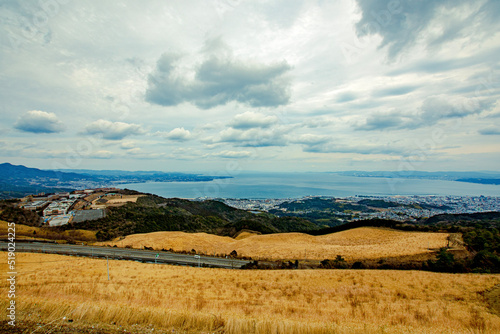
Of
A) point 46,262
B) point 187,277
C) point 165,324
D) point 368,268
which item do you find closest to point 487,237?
point 368,268

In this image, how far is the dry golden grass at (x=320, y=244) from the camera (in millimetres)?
26312

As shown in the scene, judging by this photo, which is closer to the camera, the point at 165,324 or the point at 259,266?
the point at 165,324

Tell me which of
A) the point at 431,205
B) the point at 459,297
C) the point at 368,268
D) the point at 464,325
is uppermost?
the point at 464,325

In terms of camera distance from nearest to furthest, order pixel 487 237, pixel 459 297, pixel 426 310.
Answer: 1. pixel 426 310
2. pixel 459 297
3. pixel 487 237

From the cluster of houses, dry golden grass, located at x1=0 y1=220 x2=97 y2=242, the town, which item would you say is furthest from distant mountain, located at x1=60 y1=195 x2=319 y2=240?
the cluster of houses

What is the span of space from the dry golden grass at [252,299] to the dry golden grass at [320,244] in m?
9.56

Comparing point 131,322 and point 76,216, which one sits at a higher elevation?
point 131,322

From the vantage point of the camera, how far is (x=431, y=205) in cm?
12862

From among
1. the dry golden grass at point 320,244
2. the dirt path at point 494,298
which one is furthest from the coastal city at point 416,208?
the dirt path at point 494,298

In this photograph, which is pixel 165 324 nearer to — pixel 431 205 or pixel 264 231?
pixel 264 231

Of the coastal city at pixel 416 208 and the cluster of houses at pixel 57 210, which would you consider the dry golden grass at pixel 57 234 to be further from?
the coastal city at pixel 416 208

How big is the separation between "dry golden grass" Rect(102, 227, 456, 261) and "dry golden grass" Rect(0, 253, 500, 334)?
9563 mm

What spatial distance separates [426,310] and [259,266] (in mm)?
13461

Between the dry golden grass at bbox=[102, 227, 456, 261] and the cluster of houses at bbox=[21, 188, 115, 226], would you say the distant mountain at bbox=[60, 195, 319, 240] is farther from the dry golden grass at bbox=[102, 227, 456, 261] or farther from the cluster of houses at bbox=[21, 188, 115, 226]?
the dry golden grass at bbox=[102, 227, 456, 261]
